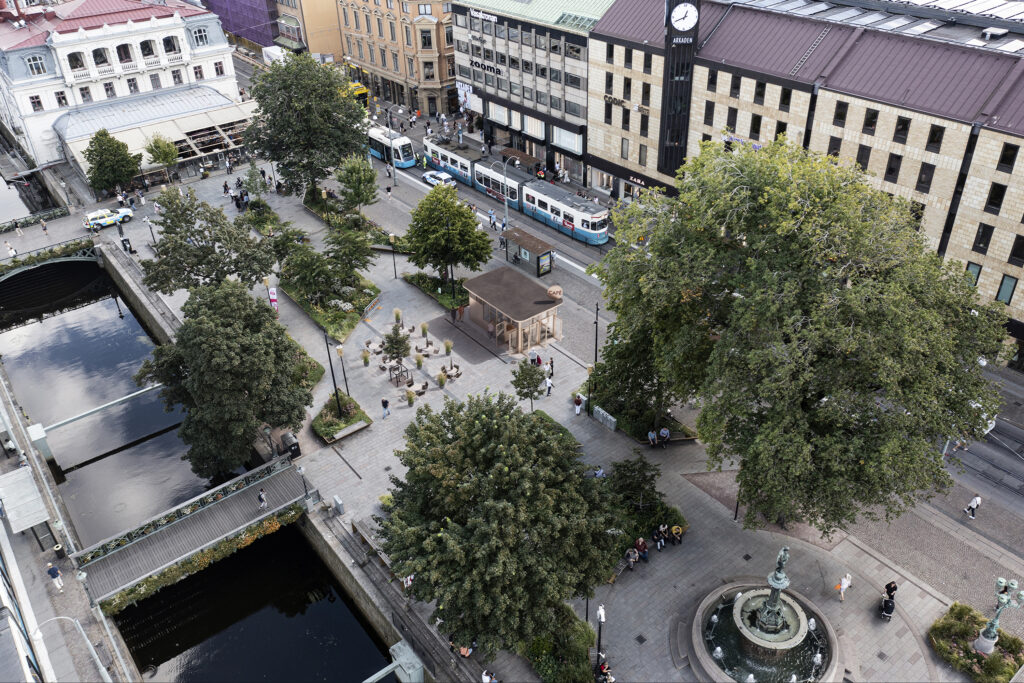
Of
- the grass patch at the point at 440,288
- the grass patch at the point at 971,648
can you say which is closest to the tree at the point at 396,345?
the grass patch at the point at 440,288

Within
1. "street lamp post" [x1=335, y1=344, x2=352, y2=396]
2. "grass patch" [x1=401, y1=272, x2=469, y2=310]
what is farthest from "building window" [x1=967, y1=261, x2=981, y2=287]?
"street lamp post" [x1=335, y1=344, x2=352, y2=396]

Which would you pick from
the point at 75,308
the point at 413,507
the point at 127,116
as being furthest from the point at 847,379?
the point at 127,116

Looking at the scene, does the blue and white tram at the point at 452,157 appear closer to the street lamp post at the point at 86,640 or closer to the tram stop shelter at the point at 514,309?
the tram stop shelter at the point at 514,309

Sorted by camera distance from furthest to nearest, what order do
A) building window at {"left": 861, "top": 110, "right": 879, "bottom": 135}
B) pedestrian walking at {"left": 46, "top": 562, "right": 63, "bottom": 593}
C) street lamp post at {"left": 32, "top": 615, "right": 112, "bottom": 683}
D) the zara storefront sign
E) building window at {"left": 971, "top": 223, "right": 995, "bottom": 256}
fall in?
the zara storefront sign
building window at {"left": 861, "top": 110, "right": 879, "bottom": 135}
building window at {"left": 971, "top": 223, "right": 995, "bottom": 256}
pedestrian walking at {"left": 46, "top": 562, "right": 63, "bottom": 593}
street lamp post at {"left": 32, "top": 615, "right": 112, "bottom": 683}

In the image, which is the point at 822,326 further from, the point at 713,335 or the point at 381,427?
the point at 381,427

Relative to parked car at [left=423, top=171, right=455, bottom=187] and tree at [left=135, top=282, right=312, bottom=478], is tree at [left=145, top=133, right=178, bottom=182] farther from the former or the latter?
tree at [left=135, top=282, right=312, bottom=478]

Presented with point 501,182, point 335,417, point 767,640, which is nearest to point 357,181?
point 501,182
